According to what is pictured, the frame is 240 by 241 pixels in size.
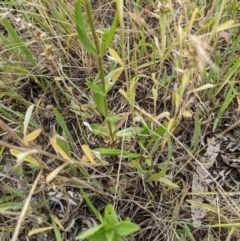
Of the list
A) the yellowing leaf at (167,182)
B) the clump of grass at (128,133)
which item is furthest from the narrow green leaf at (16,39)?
the yellowing leaf at (167,182)

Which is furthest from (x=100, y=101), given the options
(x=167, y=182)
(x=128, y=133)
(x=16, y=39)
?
(x=16, y=39)

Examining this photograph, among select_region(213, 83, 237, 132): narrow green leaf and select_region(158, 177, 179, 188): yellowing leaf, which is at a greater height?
select_region(213, 83, 237, 132): narrow green leaf

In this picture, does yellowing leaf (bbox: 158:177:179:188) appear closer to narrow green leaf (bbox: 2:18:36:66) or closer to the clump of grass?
the clump of grass

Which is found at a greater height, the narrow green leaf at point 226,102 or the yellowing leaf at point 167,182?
the narrow green leaf at point 226,102

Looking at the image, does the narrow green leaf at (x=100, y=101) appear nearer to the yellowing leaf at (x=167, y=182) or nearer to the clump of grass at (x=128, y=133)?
the clump of grass at (x=128, y=133)

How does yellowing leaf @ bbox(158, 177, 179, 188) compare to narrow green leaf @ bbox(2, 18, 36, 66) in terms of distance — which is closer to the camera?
yellowing leaf @ bbox(158, 177, 179, 188)

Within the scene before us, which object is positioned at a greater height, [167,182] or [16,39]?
[16,39]

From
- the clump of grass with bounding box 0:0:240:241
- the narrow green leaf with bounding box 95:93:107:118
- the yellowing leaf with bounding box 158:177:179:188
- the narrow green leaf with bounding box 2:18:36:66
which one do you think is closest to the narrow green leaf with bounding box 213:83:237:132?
the clump of grass with bounding box 0:0:240:241

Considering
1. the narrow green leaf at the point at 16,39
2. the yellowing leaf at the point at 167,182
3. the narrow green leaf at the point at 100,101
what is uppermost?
the narrow green leaf at the point at 16,39

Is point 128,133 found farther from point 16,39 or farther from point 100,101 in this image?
point 16,39
